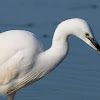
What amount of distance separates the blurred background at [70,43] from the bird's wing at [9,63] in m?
0.93

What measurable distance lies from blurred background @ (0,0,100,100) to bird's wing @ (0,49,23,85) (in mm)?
928

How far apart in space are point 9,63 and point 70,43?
2.70 metres

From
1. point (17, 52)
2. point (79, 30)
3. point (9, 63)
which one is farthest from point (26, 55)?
point (79, 30)

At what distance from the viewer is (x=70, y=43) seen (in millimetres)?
9344

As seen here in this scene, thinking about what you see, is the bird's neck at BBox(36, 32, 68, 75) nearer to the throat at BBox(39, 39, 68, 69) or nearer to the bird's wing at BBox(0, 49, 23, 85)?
the throat at BBox(39, 39, 68, 69)

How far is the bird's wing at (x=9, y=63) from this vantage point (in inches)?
264

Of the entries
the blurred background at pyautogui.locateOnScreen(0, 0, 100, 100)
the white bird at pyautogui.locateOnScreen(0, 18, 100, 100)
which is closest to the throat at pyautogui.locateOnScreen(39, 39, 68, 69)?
the white bird at pyautogui.locateOnScreen(0, 18, 100, 100)

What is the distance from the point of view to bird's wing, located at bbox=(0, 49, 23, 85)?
6.71 meters

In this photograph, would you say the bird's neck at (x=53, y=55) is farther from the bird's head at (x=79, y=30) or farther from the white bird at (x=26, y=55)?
the bird's head at (x=79, y=30)

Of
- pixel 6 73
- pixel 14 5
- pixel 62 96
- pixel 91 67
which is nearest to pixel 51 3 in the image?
pixel 14 5

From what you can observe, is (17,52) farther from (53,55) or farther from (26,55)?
(53,55)

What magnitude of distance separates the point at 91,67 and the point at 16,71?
2.00 meters

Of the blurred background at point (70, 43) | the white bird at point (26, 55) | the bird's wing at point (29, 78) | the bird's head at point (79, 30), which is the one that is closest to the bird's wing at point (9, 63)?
the white bird at point (26, 55)

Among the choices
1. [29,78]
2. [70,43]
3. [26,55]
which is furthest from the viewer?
[70,43]
